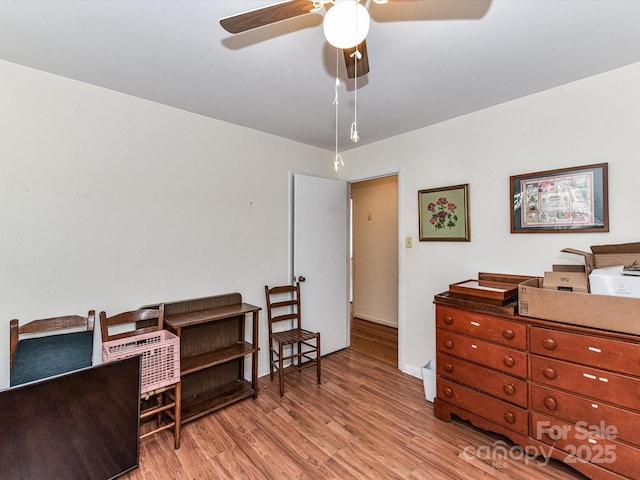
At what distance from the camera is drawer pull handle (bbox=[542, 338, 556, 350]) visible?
1723mm

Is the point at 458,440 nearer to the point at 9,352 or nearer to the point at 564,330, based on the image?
the point at 564,330

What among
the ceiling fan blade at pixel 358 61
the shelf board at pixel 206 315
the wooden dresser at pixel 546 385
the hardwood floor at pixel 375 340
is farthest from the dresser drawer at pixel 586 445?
the ceiling fan blade at pixel 358 61

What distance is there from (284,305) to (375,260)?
2161 millimetres

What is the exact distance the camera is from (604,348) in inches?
61.6

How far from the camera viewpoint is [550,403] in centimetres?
172

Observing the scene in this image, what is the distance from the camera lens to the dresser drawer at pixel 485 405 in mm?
1841

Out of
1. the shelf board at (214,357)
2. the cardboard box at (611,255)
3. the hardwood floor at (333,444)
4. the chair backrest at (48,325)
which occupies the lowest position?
the hardwood floor at (333,444)

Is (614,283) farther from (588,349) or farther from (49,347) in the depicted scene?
(49,347)

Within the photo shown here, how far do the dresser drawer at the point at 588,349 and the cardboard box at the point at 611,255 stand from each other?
427mm

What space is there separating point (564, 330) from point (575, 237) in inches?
28.0

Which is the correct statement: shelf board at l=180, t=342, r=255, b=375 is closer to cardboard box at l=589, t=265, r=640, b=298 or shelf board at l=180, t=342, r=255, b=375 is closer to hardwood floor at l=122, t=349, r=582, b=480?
hardwood floor at l=122, t=349, r=582, b=480

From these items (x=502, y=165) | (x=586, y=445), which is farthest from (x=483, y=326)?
(x=502, y=165)

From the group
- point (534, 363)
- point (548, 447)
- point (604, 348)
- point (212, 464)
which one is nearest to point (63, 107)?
point (212, 464)

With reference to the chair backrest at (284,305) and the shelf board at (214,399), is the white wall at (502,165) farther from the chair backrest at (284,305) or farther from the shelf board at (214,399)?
the shelf board at (214,399)
